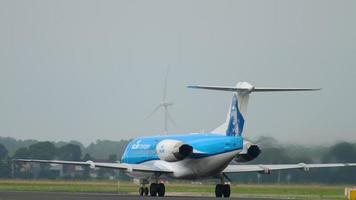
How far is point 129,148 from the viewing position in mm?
90938

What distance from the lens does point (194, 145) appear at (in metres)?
79.1

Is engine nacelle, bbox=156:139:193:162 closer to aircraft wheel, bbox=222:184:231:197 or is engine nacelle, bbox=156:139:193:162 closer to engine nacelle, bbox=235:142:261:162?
engine nacelle, bbox=235:142:261:162

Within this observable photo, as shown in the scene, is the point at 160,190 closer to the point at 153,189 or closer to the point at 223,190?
the point at 153,189

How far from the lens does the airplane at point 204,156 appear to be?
3019 inches

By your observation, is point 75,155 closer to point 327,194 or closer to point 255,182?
point 255,182

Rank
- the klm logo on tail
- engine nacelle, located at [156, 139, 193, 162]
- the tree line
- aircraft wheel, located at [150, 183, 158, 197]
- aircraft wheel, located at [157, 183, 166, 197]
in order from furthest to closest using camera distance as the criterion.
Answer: the tree line < aircraft wheel, located at [150, 183, 158, 197] < aircraft wheel, located at [157, 183, 166, 197] < engine nacelle, located at [156, 139, 193, 162] < the klm logo on tail

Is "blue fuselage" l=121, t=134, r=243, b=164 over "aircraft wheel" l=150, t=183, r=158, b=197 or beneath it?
over

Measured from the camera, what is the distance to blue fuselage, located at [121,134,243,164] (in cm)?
7638

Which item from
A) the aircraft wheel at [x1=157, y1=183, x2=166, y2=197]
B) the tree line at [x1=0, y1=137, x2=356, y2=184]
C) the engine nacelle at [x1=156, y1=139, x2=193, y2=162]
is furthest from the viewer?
the tree line at [x1=0, y1=137, x2=356, y2=184]

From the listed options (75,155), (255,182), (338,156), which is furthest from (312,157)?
(75,155)

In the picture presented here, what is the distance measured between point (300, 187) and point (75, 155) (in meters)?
35.2

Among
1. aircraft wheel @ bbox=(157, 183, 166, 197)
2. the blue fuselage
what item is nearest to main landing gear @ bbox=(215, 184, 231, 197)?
the blue fuselage

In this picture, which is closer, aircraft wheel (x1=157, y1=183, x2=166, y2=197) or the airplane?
the airplane

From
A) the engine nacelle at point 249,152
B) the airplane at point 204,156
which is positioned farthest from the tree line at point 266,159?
the engine nacelle at point 249,152
